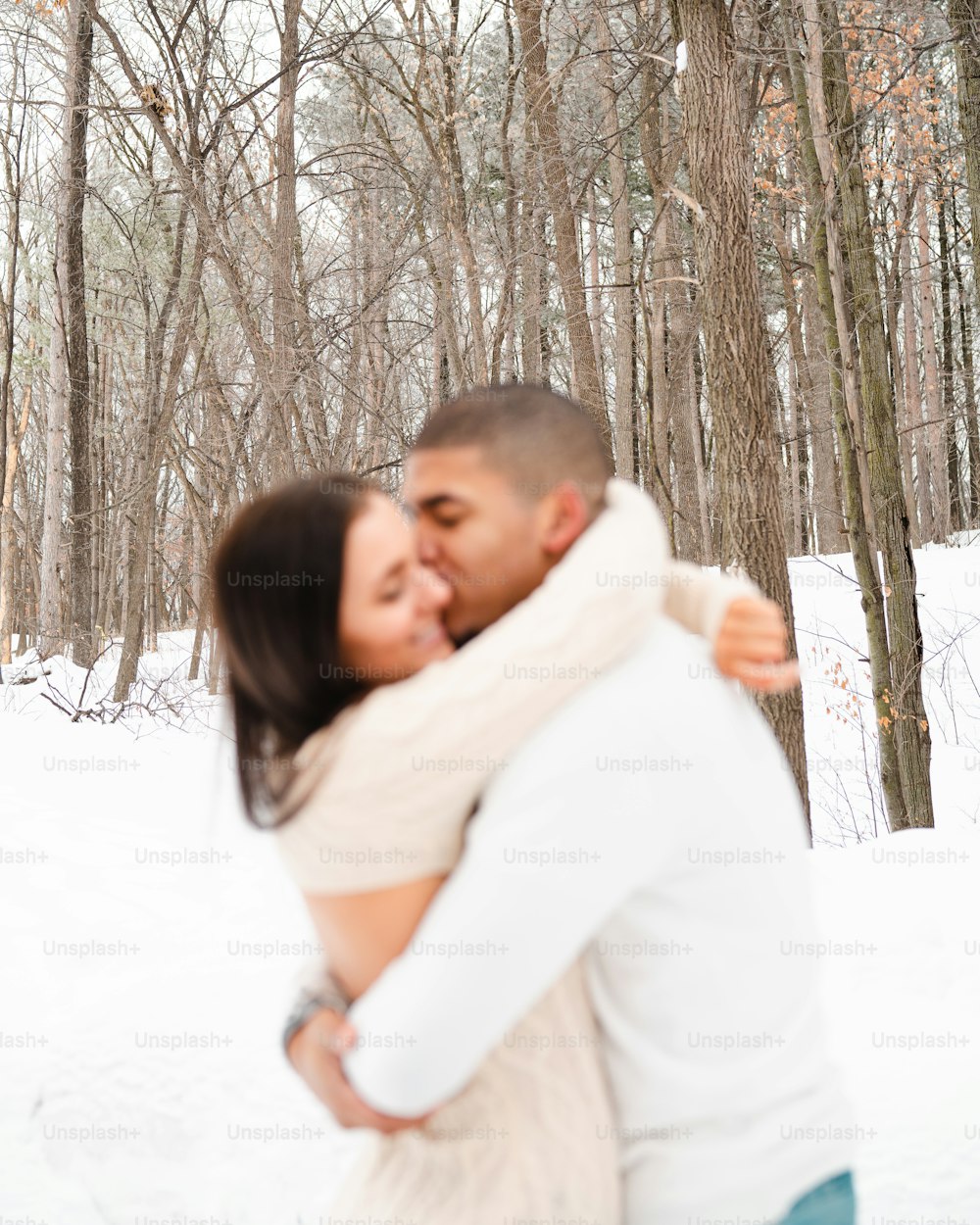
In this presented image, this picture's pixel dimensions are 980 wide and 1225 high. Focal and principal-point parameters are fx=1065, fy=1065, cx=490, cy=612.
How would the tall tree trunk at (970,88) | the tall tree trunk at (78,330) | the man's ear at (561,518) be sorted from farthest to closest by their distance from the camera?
1. the tall tree trunk at (78,330)
2. the tall tree trunk at (970,88)
3. the man's ear at (561,518)

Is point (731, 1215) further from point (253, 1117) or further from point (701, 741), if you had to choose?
point (253, 1117)

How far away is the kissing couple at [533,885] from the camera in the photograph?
108 centimetres

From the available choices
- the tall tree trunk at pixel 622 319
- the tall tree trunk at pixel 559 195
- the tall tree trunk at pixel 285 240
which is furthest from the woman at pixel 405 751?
the tall tree trunk at pixel 622 319

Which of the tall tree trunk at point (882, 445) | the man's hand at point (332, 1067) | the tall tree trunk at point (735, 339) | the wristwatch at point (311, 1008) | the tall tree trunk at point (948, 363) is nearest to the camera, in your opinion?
the man's hand at point (332, 1067)

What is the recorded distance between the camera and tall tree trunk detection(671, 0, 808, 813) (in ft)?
16.6

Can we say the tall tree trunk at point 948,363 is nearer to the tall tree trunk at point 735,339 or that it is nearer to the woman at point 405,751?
the tall tree trunk at point 735,339

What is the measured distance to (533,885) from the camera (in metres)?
1.06

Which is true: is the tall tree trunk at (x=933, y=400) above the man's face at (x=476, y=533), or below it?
above

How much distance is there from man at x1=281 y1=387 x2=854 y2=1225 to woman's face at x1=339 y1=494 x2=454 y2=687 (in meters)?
0.08

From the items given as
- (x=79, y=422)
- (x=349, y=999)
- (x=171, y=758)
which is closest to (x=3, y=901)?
(x=171, y=758)

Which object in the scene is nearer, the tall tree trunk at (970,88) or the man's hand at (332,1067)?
the man's hand at (332,1067)

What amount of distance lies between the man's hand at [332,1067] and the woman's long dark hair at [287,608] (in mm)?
249

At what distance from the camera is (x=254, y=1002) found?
11.0 ft

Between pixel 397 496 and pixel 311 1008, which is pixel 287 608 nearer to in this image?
pixel 311 1008
